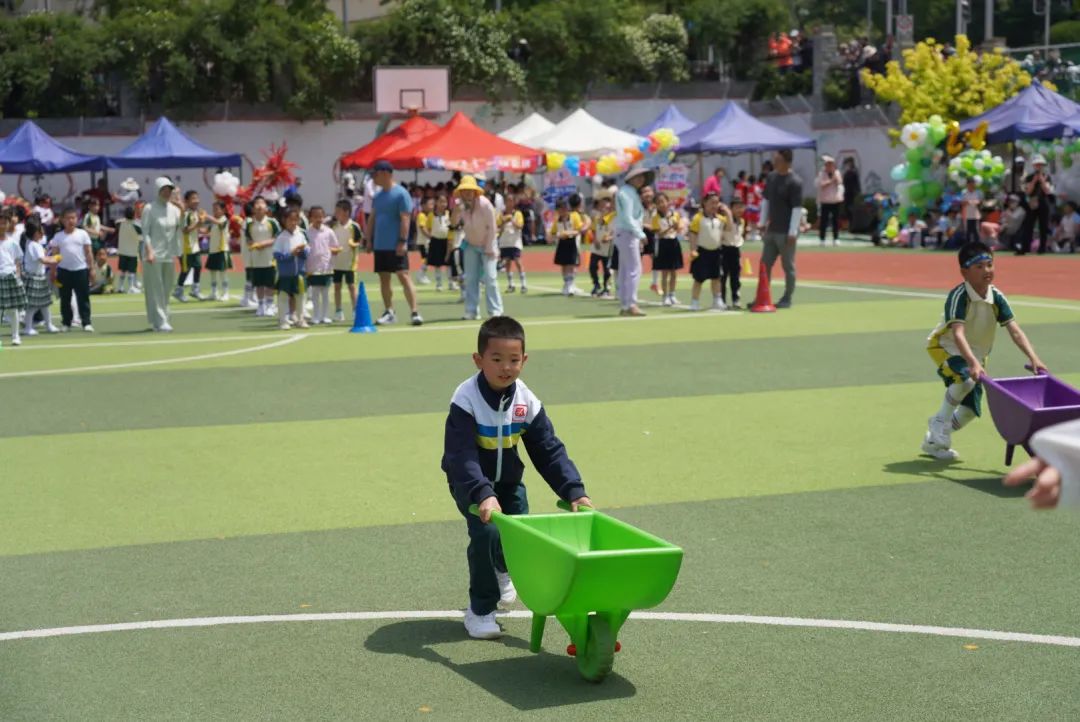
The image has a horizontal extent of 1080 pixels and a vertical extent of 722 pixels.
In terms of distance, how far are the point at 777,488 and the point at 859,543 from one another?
1.48 meters

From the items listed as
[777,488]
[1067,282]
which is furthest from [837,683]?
[1067,282]

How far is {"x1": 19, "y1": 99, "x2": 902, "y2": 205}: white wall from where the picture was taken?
41750 millimetres

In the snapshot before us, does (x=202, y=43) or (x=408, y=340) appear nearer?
(x=408, y=340)

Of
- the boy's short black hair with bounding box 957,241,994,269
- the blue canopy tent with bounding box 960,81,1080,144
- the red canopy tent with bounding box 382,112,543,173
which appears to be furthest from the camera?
the red canopy tent with bounding box 382,112,543,173

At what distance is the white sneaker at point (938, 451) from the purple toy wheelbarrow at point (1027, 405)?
0.66 m

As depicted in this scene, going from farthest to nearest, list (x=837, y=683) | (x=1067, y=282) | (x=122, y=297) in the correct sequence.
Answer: (x=122, y=297), (x=1067, y=282), (x=837, y=683)

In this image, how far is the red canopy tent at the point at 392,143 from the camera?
3528 cm

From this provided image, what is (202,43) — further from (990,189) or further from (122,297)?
(990,189)

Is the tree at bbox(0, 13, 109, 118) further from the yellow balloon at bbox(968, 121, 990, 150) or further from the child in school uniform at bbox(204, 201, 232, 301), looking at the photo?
the yellow balloon at bbox(968, 121, 990, 150)

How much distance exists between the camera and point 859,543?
795 cm

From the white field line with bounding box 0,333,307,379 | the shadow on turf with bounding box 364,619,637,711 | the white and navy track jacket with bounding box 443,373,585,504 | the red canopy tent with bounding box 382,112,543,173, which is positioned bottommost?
the white field line with bounding box 0,333,307,379

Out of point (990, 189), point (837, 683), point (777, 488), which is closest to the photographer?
point (837, 683)

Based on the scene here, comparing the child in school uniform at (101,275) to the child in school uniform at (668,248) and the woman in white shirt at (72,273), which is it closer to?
the woman in white shirt at (72,273)

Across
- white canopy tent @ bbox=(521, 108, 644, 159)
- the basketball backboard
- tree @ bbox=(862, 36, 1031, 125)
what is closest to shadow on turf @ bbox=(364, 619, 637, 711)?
white canopy tent @ bbox=(521, 108, 644, 159)
